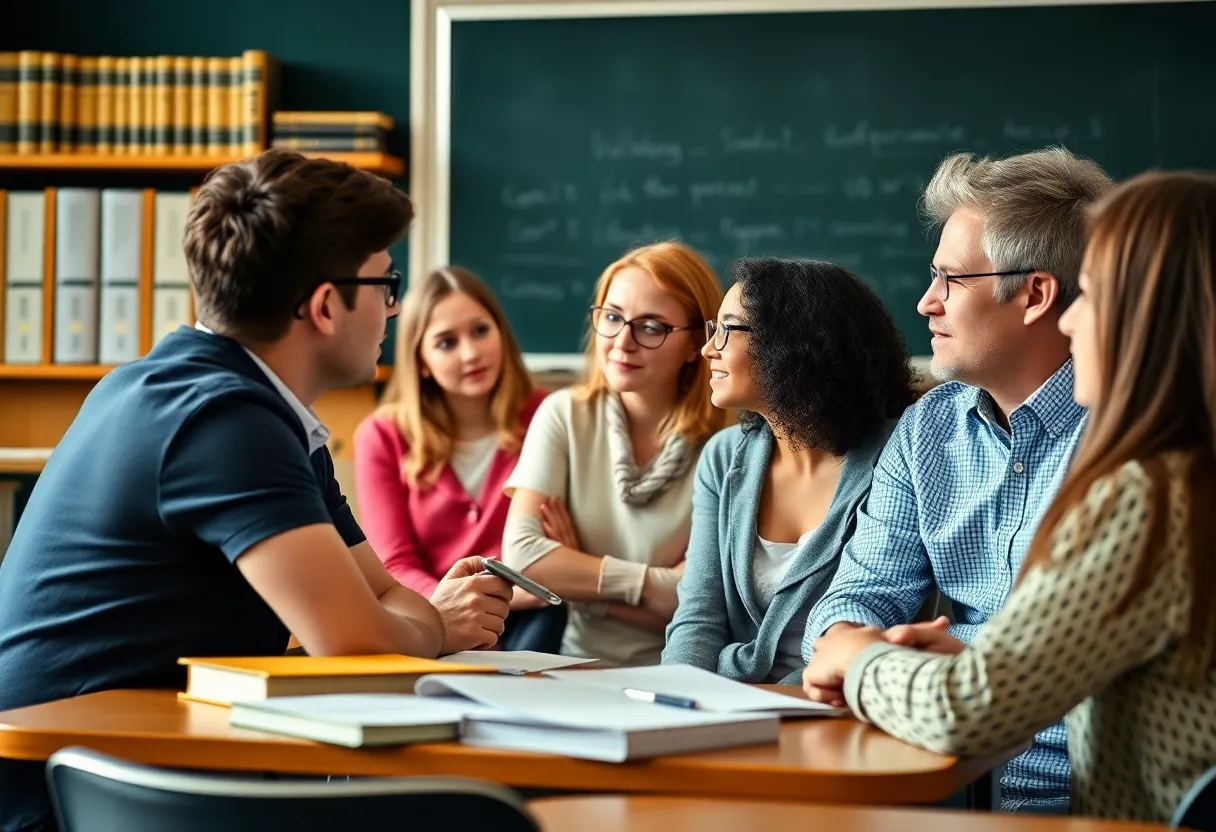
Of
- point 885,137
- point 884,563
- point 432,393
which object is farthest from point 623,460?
point 885,137

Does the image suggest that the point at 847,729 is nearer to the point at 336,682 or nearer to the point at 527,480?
the point at 336,682

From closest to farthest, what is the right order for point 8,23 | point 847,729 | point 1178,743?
point 1178,743 < point 847,729 < point 8,23

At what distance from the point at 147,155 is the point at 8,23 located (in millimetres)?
800

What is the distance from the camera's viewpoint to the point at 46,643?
154cm

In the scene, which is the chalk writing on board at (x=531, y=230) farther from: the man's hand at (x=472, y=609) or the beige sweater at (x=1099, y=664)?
the beige sweater at (x=1099, y=664)

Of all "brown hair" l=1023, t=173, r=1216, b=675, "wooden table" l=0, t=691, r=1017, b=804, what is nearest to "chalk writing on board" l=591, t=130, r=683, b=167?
"brown hair" l=1023, t=173, r=1216, b=675

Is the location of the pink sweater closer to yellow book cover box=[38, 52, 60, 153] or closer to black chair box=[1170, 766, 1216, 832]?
yellow book cover box=[38, 52, 60, 153]

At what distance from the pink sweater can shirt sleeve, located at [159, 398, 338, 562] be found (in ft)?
5.54

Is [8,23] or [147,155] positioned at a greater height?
[8,23]

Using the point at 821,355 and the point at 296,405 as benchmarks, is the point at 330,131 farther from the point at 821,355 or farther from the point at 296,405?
the point at 296,405

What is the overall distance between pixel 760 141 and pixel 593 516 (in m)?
1.86

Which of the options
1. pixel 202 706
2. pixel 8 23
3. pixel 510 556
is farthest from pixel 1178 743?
pixel 8 23

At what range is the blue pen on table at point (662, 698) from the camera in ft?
4.39

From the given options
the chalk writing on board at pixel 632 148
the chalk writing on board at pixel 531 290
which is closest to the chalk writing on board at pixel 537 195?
the chalk writing on board at pixel 632 148
